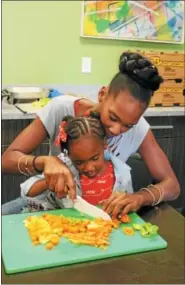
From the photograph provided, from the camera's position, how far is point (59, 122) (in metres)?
0.77

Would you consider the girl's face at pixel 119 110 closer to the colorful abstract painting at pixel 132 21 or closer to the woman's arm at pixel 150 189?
the woman's arm at pixel 150 189

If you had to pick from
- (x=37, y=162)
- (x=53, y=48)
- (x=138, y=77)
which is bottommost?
(x=37, y=162)

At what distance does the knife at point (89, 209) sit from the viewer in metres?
0.62

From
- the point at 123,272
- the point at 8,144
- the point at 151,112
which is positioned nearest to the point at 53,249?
the point at 123,272

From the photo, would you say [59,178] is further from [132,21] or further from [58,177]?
[132,21]

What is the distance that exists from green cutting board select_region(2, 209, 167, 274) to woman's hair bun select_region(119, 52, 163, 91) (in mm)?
242

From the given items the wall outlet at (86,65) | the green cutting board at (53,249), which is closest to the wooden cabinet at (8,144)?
the green cutting board at (53,249)

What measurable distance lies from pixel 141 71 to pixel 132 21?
97 cm

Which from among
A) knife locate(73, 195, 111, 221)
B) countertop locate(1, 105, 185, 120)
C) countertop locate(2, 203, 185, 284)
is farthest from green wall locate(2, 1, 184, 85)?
countertop locate(2, 203, 185, 284)

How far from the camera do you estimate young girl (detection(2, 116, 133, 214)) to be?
659 mm

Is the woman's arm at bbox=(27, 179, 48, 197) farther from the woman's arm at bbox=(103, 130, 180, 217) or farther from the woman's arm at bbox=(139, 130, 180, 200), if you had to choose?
the woman's arm at bbox=(139, 130, 180, 200)

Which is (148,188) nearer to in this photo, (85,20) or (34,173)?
(34,173)

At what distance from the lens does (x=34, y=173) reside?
68 centimetres

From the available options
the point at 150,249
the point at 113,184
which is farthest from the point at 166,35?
the point at 150,249
